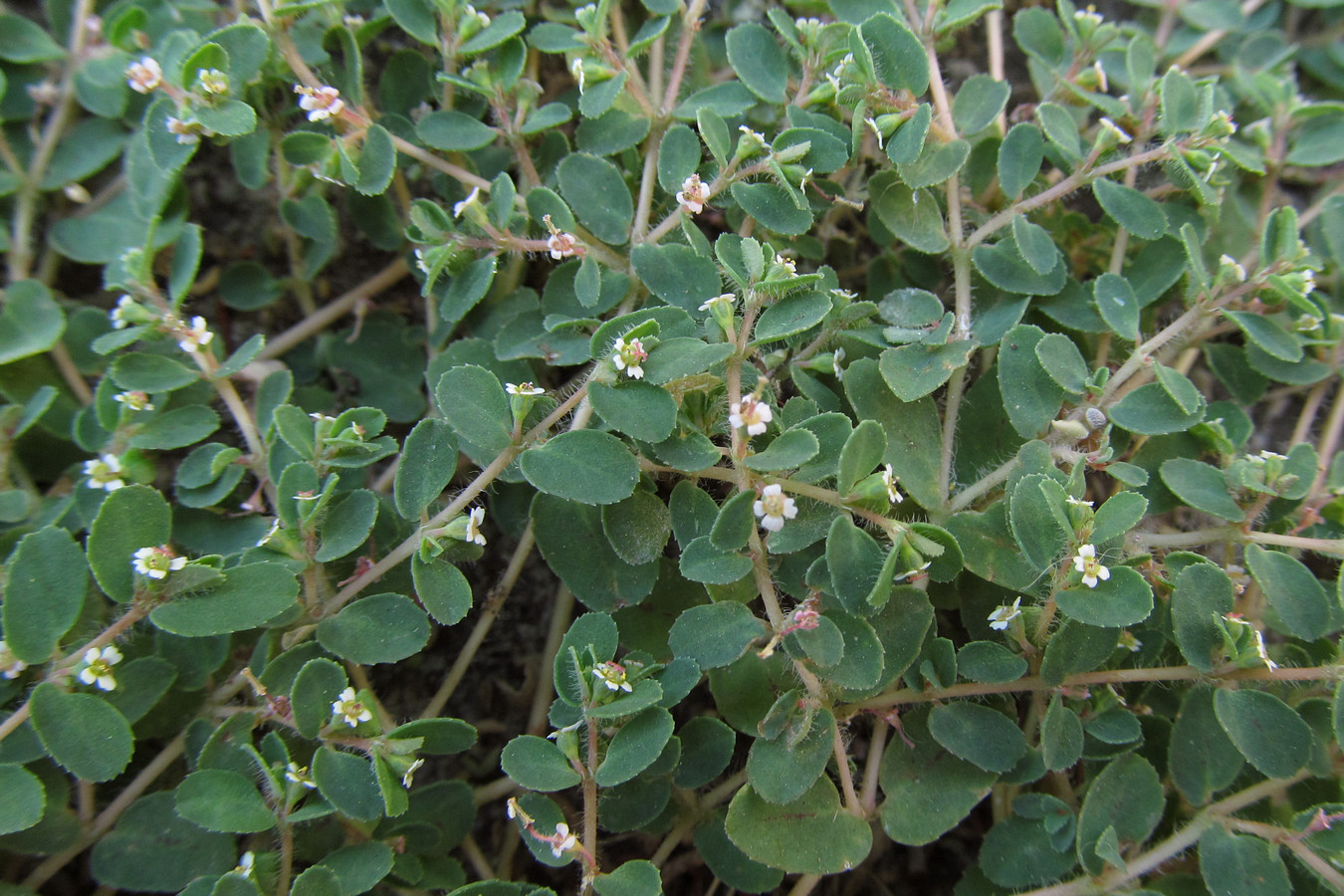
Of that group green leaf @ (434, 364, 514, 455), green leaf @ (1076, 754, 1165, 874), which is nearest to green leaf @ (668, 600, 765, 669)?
green leaf @ (434, 364, 514, 455)

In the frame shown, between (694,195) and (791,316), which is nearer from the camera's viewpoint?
(791,316)

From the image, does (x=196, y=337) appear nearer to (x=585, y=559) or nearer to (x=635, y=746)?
(x=585, y=559)

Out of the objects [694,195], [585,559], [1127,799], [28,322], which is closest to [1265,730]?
[1127,799]

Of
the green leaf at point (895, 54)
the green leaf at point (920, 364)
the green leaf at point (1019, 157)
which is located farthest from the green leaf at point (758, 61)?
the green leaf at point (920, 364)

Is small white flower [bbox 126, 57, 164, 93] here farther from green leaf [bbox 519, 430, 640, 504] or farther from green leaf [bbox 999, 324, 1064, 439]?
green leaf [bbox 999, 324, 1064, 439]

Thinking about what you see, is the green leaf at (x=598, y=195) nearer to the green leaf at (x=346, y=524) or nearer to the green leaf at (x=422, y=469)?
the green leaf at (x=422, y=469)

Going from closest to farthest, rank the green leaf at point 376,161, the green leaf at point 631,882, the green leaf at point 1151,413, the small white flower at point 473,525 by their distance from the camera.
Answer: the green leaf at point 631,882 < the small white flower at point 473,525 < the green leaf at point 1151,413 < the green leaf at point 376,161

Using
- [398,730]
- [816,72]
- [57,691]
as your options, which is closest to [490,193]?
[816,72]
